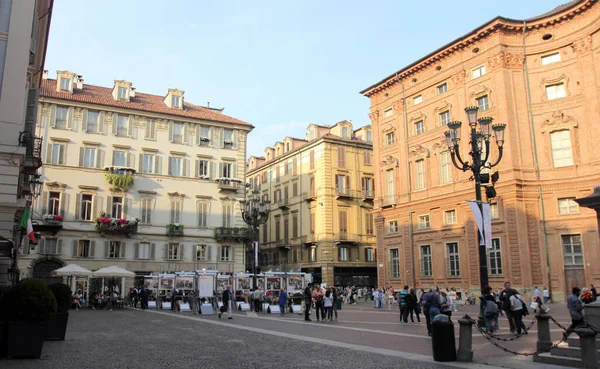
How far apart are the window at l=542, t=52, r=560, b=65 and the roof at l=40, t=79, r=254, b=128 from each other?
24781mm

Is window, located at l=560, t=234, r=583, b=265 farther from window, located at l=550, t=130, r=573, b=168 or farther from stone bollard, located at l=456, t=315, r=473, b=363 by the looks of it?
stone bollard, located at l=456, t=315, r=473, b=363

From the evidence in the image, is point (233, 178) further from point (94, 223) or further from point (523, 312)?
point (523, 312)

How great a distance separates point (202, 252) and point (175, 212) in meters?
4.07

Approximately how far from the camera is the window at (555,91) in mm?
33344

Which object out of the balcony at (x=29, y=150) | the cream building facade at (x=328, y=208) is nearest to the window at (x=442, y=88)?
the cream building facade at (x=328, y=208)

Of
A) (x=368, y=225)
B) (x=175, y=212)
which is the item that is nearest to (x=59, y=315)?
(x=175, y=212)

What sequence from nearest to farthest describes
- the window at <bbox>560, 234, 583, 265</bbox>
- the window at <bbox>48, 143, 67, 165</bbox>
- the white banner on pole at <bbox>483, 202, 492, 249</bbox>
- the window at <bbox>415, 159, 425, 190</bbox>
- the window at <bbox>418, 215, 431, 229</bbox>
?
the white banner on pole at <bbox>483, 202, 492, 249</bbox>, the window at <bbox>560, 234, 583, 265</bbox>, the window at <bbox>418, 215, 431, 229</bbox>, the window at <bbox>415, 159, 425, 190</bbox>, the window at <bbox>48, 143, 67, 165</bbox>

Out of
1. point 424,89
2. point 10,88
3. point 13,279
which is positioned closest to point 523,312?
point 10,88

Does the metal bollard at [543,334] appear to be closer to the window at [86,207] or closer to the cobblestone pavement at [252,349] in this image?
the cobblestone pavement at [252,349]

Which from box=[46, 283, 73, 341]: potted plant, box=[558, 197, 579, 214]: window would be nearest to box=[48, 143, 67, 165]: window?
box=[46, 283, 73, 341]: potted plant

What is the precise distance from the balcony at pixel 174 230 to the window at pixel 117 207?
12.8 ft

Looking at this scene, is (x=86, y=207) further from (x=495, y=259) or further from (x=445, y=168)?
(x=495, y=259)

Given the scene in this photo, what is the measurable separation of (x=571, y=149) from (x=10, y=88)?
101 feet

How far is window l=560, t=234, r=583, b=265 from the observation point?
31.3m
